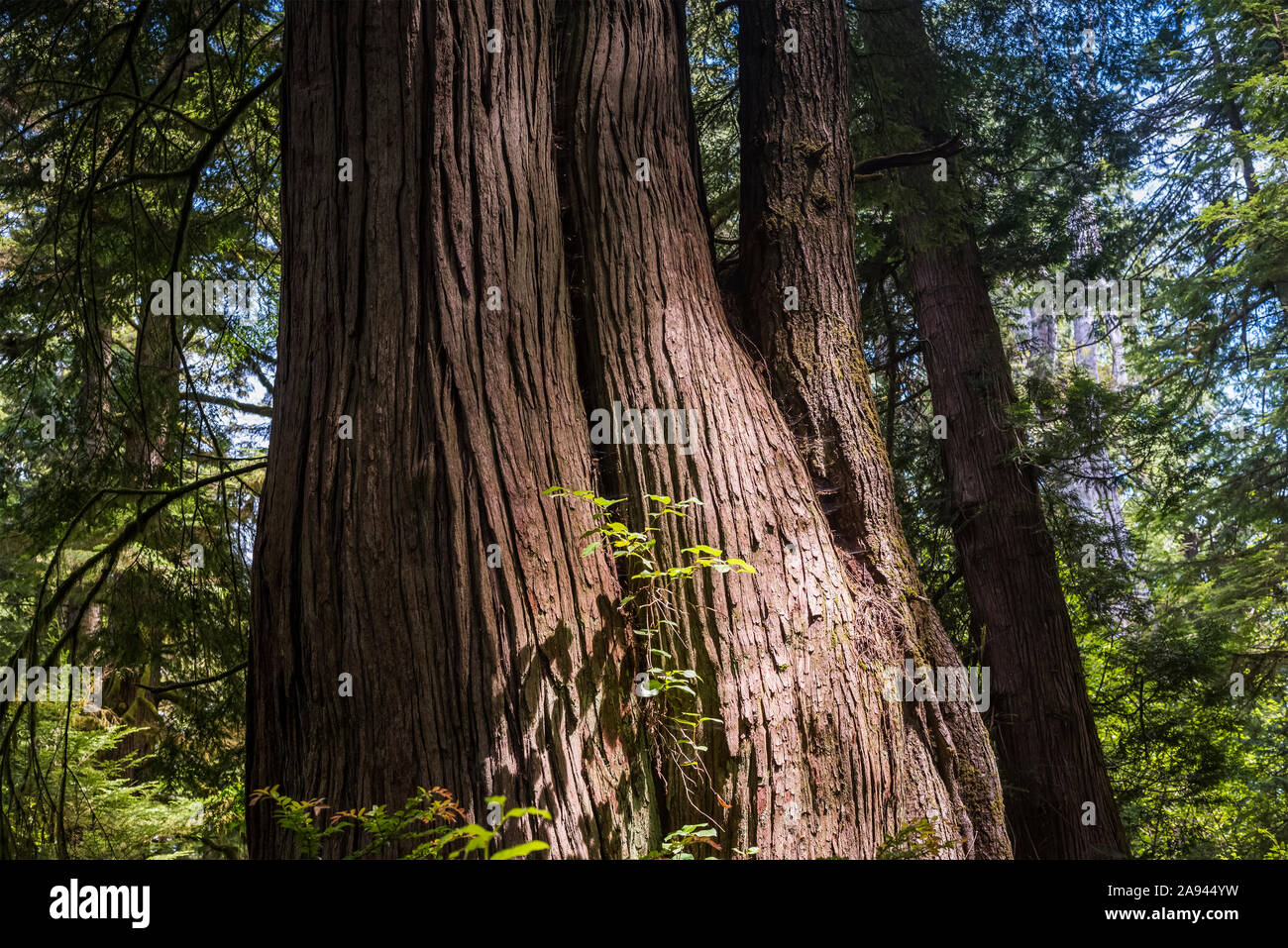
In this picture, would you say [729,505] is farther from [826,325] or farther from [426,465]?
[826,325]

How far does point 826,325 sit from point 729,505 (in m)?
1.41

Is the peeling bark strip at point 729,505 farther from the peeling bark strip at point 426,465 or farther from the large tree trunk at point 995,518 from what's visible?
the large tree trunk at point 995,518

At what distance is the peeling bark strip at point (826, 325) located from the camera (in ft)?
12.8

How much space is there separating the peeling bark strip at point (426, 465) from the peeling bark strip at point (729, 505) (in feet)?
0.91

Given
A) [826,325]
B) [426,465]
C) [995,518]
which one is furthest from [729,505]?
[995,518]

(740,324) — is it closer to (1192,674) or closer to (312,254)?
(312,254)

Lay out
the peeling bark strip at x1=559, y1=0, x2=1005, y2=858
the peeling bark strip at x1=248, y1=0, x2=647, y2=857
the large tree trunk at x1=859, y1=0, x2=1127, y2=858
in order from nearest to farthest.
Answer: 1. the peeling bark strip at x1=248, y1=0, x2=647, y2=857
2. the peeling bark strip at x1=559, y1=0, x2=1005, y2=858
3. the large tree trunk at x1=859, y1=0, x2=1127, y2=858

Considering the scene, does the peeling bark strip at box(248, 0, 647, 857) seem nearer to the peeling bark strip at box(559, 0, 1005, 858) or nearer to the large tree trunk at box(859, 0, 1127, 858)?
the peeling bark strip at box(559, 0, 1005, 858)

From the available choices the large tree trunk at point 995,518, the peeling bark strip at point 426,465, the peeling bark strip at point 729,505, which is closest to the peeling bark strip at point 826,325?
the peeling bark strip at point 729,505

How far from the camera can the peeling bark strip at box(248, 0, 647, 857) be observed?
281 cm

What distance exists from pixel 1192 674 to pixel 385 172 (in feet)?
29.2

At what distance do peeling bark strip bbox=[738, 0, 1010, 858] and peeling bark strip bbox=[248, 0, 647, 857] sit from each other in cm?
128

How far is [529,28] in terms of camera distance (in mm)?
3744

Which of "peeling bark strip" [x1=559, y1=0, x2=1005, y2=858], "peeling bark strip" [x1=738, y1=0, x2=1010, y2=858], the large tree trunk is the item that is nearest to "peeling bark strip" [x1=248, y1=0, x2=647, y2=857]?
"peeling bark strip" [x1=559, y1=0, x2=1005, y2=858]
